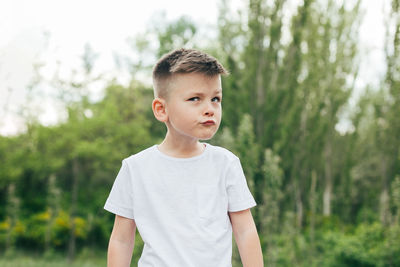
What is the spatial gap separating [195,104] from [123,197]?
1.53ft

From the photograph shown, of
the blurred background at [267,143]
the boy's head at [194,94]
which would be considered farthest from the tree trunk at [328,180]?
the boy's head at [194,94]

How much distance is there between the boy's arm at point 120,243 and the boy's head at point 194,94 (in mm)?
427

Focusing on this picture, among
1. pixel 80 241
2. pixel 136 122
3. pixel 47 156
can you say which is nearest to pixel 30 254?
pixel 80 241

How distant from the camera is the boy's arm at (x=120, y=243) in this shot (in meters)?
1.68

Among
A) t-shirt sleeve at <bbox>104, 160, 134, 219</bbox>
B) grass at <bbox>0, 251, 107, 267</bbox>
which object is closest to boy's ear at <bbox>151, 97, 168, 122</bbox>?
t-shirt sleeve at <bbox>104, 160, 134, 219</bbox>

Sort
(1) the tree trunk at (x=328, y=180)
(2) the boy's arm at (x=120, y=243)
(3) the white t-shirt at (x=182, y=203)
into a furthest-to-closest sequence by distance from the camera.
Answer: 1. (1) the tree trunk at (x=328, y=180)
2. (2) the boy's arm at (x=120, y=243)
3. (3) the white t-shirt at (x=182, y=203)

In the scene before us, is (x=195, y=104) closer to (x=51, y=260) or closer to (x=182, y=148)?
(x=182, y=148)

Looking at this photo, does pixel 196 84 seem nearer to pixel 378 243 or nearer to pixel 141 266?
pixel 141 266

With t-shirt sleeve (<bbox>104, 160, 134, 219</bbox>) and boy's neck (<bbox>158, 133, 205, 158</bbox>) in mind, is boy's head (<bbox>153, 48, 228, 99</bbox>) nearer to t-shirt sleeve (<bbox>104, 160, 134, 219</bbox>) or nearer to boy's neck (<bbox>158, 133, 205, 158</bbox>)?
boy's neck (<bbox>158, 133, 205, 158</bbox>)

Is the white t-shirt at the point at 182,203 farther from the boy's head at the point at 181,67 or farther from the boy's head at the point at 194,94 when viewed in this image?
the boy's head at the point at 181,67

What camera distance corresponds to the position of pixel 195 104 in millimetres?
1594

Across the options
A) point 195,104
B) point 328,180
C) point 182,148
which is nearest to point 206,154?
point 182,148

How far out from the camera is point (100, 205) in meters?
15.3

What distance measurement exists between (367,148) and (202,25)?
11.1 metres
